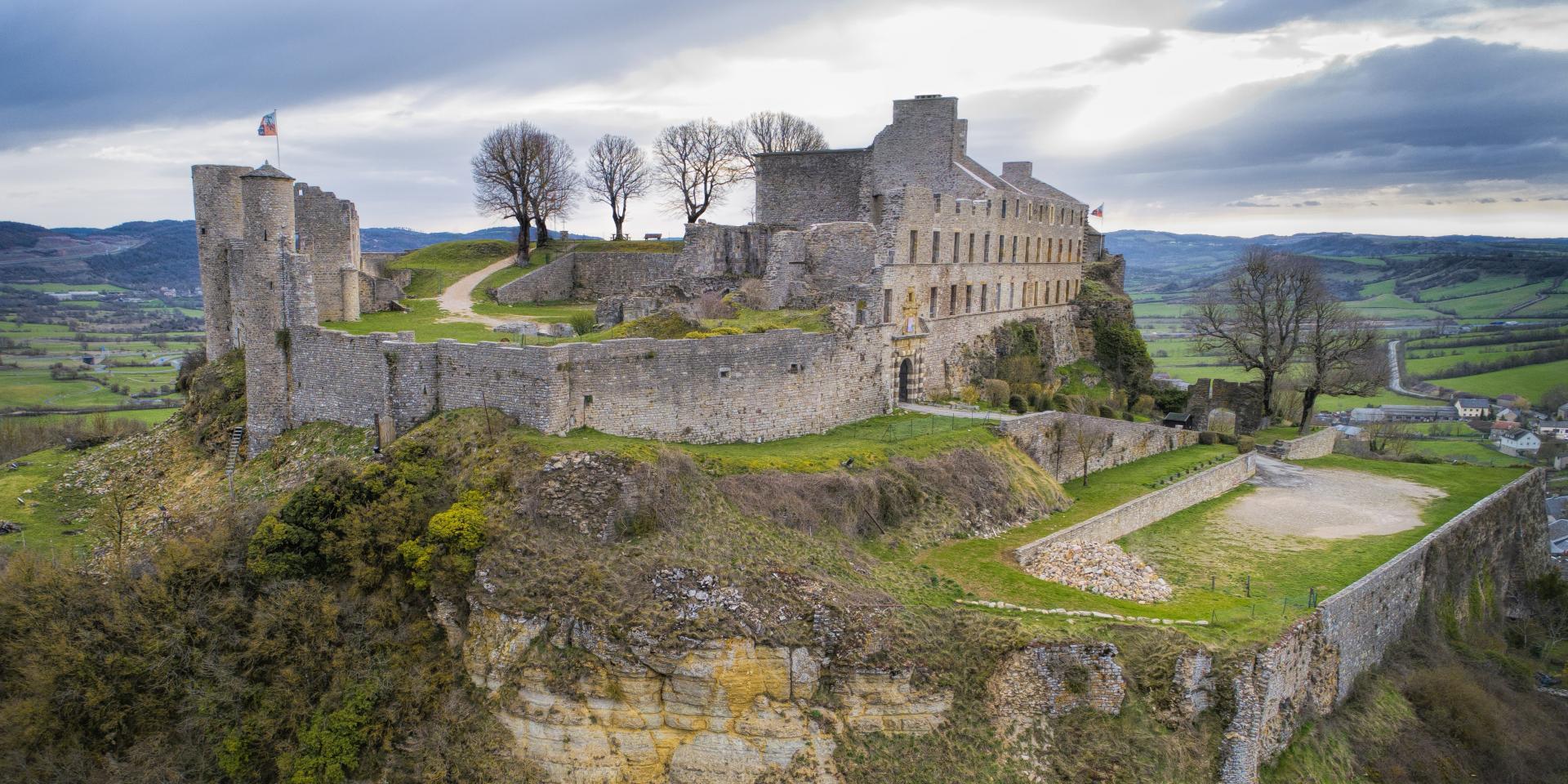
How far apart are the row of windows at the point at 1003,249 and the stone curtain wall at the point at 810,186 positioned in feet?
15.8

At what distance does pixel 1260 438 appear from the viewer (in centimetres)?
4231

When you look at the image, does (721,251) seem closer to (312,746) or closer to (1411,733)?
(312,746)

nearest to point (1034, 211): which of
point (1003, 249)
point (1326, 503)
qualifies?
point (1003, 249)

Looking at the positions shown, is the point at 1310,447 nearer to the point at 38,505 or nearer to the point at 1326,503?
the point at 1326,503

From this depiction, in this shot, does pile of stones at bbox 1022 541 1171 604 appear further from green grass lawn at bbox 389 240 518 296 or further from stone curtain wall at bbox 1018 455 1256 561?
green grass lawn at bbox 389 240 518 296

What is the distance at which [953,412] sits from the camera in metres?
33.0

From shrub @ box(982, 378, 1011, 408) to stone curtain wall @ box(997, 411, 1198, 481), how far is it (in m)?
2.61

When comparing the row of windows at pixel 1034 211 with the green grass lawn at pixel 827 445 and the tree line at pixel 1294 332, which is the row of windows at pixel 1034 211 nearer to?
the tree line at pixel 1294 332

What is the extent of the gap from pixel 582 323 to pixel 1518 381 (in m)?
80.2

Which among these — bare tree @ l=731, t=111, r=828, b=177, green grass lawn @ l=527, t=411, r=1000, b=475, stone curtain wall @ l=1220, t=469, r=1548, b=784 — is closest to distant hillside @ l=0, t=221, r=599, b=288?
bare tree @ l=731, t=111, r=828, b=177

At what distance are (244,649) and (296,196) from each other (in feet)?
51.7

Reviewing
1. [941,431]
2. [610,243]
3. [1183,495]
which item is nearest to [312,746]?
[941,431]

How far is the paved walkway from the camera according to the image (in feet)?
Answer: 105

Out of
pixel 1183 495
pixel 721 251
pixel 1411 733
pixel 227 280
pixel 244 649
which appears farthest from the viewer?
pixel 721 251
